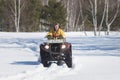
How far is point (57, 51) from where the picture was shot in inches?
656

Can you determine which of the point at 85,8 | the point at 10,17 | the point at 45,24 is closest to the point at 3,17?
the point at 10,17

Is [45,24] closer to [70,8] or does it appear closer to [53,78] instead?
[70,8]

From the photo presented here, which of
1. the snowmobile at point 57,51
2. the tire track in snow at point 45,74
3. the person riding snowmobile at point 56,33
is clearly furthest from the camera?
the person riding snowmobile at point 56,33

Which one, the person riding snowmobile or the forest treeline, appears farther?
the forest treeline

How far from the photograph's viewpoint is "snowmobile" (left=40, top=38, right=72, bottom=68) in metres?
16.6

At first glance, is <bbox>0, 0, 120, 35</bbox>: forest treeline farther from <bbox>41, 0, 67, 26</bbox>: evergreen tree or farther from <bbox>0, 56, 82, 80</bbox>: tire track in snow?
<bbox>0, 56, 82, 80</bbox>: tire track in snow

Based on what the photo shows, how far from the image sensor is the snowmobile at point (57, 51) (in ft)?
54.3

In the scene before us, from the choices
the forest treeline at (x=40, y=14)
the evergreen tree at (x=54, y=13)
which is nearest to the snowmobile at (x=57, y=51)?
the forest treeline at (x=40, y=14)

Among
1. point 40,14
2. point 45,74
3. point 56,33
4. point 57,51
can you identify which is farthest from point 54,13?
point 45,74

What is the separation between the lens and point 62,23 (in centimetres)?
6988

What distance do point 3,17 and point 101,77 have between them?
61.9 m

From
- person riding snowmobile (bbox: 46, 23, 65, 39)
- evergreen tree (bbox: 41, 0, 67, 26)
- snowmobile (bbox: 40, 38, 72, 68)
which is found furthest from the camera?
evergreen tree (bbox: 41, 0, 67, 26)

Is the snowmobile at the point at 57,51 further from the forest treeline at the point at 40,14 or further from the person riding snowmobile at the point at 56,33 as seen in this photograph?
the forest treeline at the point at 40,14

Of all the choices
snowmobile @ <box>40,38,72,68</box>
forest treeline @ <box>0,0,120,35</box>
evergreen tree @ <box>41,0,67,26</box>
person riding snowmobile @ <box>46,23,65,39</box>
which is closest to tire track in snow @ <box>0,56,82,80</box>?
snowmobile @ <box>40,38,72,68</box>
